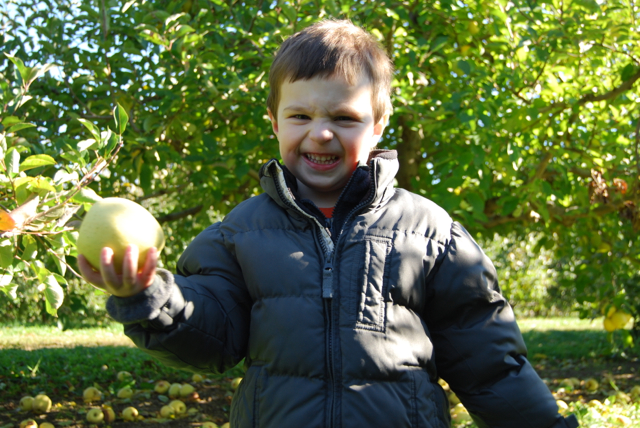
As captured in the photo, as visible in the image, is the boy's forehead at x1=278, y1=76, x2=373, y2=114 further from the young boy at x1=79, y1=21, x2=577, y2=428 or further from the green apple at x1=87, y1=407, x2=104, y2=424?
the green apple at x1=87, y1=407, x2=104, y2=424

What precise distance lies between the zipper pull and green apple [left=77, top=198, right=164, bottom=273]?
368 millimetres

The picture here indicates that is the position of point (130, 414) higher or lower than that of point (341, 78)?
lower

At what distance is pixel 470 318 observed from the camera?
1398 mm

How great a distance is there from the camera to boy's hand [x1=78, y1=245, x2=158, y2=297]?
1.01 metres

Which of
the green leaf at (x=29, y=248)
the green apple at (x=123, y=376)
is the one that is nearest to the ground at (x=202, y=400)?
the green apple at (x=123, y=376)

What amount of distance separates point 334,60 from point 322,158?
0.79 ft

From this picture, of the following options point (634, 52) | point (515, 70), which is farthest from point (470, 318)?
point (634, 52)

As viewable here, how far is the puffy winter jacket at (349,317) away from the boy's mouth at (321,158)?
8cm

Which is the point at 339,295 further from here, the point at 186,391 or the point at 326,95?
the point at 186,391

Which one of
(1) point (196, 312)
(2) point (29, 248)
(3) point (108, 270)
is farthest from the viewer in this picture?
(2) point (29, 248)

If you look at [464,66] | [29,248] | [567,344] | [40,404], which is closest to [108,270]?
[29,248]

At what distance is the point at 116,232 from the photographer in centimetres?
113

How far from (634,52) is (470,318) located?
300cm

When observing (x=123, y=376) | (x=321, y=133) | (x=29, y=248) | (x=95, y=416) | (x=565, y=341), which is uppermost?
(x=321, y=133)
